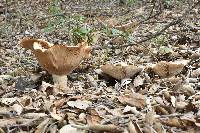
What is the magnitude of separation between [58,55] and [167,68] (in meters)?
0.99

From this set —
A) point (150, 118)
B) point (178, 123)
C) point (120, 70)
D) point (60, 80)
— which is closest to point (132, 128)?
point (150, 118)

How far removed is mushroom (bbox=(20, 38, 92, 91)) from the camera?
3586 mm

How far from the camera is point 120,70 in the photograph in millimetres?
3729

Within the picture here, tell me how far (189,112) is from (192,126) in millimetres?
222

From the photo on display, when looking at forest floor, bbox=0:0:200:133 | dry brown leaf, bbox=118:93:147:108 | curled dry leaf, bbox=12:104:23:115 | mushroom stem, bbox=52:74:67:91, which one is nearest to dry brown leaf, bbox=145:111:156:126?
forest floor, bbox=0:0:200:133

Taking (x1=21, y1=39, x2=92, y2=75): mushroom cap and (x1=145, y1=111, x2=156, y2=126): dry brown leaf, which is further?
(x1=21, y1=39, x2=92, y2=75): mushroom cap

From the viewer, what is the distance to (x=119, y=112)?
2947 mm

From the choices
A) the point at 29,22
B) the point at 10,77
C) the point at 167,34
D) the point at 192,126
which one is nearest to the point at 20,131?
the point at 192,126

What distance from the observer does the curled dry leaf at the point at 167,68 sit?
3.69m

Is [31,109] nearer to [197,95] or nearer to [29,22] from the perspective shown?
[197,95]

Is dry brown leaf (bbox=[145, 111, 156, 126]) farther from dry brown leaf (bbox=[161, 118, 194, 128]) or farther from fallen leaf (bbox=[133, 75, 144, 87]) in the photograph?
fallen leaf (bbox=[133, 75, 144, 87])

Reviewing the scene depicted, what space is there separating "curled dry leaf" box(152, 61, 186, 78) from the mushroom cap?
671 millimetres

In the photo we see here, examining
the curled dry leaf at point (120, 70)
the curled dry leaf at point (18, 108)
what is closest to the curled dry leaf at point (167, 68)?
the curled dry leaf at point (120, 70)

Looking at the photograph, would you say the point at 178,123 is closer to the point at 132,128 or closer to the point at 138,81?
the point at 132,128
